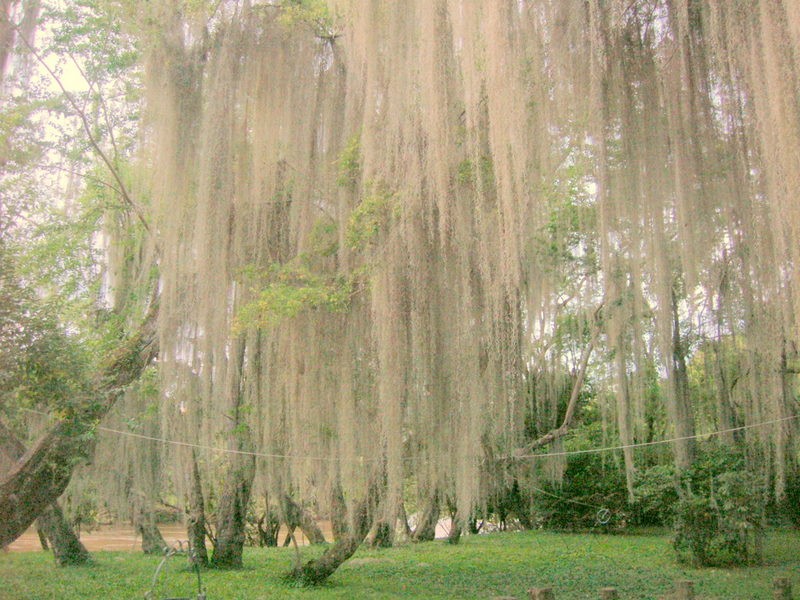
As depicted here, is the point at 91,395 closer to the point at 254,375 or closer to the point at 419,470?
the point at 254,375

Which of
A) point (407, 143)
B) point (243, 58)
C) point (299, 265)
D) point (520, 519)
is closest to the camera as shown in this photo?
point (407, 143)

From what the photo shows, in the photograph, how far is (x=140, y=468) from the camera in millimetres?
10312

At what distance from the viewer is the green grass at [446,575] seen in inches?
302

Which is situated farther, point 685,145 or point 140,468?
point 140,468

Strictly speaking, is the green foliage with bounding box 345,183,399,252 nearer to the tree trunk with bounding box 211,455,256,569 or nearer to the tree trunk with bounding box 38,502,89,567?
the tree trunk with bounding box 211,455,256,569

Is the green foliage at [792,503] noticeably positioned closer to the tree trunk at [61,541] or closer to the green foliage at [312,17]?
the green foliage at [312,17]

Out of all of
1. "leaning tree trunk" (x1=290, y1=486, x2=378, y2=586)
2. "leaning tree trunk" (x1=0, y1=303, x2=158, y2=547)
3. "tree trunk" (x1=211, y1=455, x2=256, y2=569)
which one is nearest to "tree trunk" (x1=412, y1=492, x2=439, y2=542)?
"tree trunk" (x1=211, y1=455, x2=256, y2=569)

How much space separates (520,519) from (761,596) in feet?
33.0

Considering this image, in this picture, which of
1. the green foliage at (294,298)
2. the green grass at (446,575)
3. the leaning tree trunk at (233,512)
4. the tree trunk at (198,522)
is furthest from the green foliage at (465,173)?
the tree trunk at (198,522)

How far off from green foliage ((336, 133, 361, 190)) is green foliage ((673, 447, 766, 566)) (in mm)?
5310

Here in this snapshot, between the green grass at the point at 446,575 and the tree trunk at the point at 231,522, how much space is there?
0.34 meters

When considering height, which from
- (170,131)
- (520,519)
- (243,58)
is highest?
(243,58)

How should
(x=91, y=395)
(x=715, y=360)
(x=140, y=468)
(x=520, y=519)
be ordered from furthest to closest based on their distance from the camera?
(x=520, y=519), (x=140, y=468), (x=715, y=360), (x=91, y=395)

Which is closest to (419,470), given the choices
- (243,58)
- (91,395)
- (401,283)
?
(401,283)
